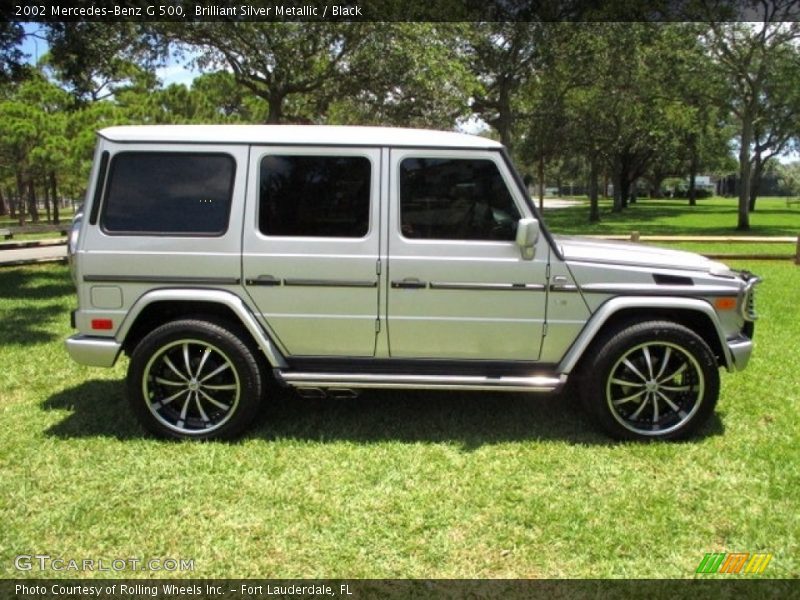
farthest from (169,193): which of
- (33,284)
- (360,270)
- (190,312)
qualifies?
(33,284)

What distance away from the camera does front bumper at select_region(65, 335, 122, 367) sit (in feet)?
13.1

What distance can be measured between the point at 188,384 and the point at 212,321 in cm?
45

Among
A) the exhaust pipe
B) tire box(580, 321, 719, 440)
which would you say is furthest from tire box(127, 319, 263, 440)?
tire box(580, 321, 719, 440)

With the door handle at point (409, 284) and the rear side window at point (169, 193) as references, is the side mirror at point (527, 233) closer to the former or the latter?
the door handle at point (409, 284)

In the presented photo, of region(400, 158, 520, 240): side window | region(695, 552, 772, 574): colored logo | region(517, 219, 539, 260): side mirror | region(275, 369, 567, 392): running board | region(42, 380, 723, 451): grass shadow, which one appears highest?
region(400, 158, 520, 240): side window

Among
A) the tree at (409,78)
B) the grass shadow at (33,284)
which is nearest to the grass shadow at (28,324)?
the grass shadow at (33,284)

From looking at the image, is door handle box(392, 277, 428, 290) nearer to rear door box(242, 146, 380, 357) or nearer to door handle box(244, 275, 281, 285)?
rear door box(242, 146, 380, 357)

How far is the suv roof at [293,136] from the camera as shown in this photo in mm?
3932

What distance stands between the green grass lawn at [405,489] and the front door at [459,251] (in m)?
0.87

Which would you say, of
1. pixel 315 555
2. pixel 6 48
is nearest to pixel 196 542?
pixel 315 555

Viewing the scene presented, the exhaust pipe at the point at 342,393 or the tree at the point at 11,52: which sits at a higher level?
the tree at the point at 11,52

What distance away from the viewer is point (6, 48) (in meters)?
11.1

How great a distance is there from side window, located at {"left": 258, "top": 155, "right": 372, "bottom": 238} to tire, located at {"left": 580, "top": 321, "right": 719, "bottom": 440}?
6.09 feet

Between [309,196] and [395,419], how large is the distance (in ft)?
5.71
